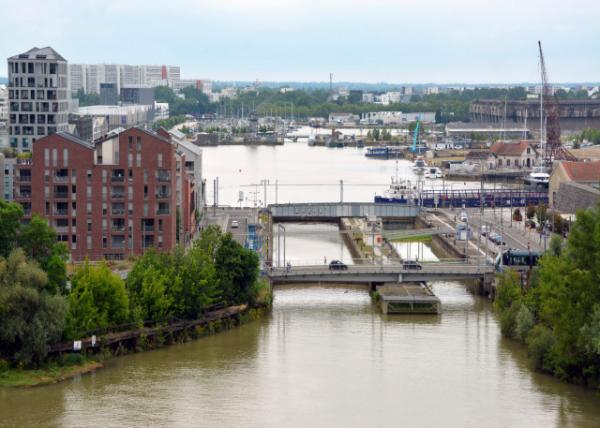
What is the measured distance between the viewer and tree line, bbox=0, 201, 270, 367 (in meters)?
15.0

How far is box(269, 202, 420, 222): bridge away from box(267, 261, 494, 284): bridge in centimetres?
949

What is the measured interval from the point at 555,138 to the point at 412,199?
44.1ft

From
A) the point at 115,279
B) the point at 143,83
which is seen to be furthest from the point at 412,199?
the point at 143,83

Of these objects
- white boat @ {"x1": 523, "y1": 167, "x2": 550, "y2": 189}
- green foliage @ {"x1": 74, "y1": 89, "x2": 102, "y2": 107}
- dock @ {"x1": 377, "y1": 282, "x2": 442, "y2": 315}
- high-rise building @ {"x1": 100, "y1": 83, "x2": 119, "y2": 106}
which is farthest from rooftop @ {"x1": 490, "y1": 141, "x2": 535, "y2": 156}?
green foliage @ {"x1": 74, "y1": 89, "x2": 102, "y2": 107}

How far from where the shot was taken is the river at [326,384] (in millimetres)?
13602

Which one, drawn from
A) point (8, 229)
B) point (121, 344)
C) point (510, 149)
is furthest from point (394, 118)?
point (121, 344)

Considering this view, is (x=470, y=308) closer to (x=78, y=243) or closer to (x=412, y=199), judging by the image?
(x=78, y=243)

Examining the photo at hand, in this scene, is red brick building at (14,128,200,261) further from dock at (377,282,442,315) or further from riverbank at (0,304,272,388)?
dock at (377,282,442,315)

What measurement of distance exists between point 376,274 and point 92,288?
5608mm

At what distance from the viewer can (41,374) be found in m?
15.0

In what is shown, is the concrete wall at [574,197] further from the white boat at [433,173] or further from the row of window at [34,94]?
the white boat at [433,173]

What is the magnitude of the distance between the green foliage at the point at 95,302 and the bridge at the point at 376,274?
4.37m

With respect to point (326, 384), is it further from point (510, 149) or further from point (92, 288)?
point (510, 149)

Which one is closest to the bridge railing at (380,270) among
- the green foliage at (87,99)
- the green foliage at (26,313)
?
the green foliage at (26,313)
